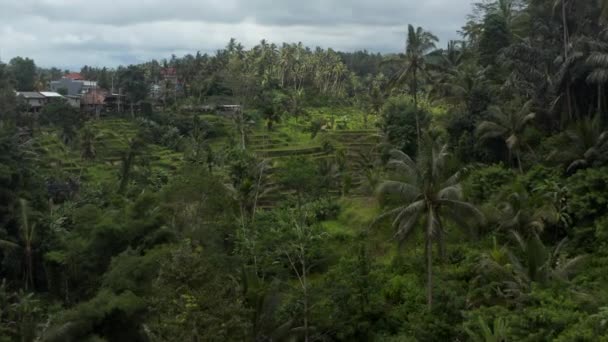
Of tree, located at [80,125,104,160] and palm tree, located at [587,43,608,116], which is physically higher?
palm tree, located at [587,43,608,116]

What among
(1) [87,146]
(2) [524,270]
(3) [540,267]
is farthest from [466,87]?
(1) [87,146]

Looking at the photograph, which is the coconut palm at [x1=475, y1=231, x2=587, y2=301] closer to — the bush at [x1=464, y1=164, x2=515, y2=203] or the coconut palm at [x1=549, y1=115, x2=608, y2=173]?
the coconut palm at [x1=549, y1=115, x2=608, y2=173]

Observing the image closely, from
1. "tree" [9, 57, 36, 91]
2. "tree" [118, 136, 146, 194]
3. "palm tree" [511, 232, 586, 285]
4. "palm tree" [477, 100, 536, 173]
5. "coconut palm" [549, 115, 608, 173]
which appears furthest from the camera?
"tree" [9, 57, 36, 91]

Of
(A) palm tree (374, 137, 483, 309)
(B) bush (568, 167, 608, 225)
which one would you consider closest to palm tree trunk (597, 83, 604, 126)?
(B) bush (568, 167, 608, 225)

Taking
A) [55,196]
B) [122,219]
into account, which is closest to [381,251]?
[122,219]

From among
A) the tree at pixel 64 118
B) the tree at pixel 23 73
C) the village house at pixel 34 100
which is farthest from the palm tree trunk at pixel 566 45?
the tree at pixel 23 73

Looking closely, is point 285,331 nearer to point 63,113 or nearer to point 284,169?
point 284,169
